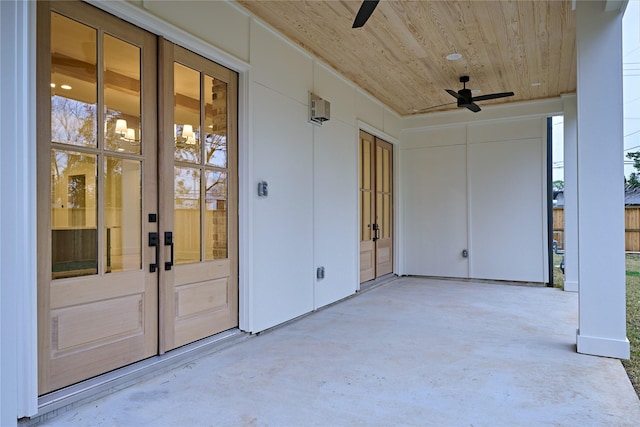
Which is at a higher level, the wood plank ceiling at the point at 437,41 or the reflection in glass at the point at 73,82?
the wood plank ceiling at the point at 437,41

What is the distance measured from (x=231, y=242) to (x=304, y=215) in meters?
1.15

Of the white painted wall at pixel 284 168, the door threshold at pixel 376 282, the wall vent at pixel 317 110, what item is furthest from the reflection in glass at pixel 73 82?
the door threshold at pixel 376 282

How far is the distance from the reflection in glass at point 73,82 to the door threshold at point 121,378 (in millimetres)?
1465

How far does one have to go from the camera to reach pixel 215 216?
140 inches

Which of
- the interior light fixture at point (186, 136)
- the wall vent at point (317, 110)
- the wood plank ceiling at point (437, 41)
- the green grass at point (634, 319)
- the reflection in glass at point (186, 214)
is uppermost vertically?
the wood plank ceiling at point (437, 41)

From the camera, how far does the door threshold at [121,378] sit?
7.45 feet

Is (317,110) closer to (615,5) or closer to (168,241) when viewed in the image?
(168,241)

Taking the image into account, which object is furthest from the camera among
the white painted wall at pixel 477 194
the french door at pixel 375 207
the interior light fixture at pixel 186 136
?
the white painted wall at pixel 477 194

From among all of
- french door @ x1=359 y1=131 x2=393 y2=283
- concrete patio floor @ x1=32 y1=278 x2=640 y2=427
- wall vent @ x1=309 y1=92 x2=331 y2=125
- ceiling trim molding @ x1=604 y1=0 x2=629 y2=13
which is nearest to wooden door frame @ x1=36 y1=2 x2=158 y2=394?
concrete patio floor @ x1=32 y1=278 x2=640 y2=427

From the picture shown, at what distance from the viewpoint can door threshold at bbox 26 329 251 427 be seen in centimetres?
227

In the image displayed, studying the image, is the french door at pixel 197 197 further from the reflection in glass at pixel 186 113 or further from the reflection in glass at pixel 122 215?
the reflection in glass at pixel 122 215

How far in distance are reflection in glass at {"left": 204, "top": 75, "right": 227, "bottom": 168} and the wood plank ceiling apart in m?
0.80

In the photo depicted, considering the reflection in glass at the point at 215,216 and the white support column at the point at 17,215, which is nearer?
the white support column at the point at 17,215

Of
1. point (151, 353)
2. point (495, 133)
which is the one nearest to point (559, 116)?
point (495, 133)
